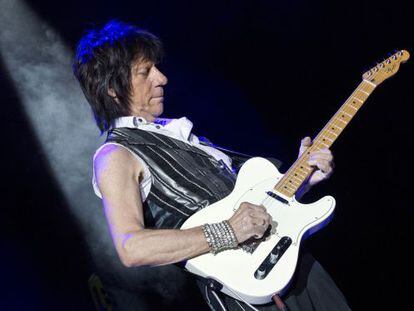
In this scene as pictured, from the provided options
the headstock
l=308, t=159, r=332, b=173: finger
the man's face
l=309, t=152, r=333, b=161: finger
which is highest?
the headstock

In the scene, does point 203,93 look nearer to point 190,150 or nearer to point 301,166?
point 190,150

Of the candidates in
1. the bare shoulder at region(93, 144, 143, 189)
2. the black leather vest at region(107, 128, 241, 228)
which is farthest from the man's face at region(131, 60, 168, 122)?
the bare shoulder at region(93, 144, 143, 189)

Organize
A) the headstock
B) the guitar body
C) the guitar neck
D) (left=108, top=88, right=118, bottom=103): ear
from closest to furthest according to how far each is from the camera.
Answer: the guitar body < the guitar neck < the headstock < (left=108, top=88, right=118, bottom=103): ear

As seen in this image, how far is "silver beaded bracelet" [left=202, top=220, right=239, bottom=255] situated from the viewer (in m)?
1.73

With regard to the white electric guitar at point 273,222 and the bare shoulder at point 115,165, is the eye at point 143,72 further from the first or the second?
the white electric guitar at point 273,222

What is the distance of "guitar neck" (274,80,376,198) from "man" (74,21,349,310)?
2.5 inches

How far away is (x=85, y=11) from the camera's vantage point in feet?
11.6

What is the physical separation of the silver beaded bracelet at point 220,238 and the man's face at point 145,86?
96cm

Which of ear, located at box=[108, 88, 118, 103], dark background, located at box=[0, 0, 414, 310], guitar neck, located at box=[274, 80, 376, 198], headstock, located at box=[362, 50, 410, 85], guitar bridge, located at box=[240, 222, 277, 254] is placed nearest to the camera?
guitar bridge, located at box=[240, 222, 277, 254]

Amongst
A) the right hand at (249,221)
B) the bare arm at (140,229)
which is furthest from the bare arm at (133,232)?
the right hand at (249,221)

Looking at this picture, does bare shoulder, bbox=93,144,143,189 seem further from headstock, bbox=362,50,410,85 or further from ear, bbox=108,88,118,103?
headstock, bbox=362,50,410,85

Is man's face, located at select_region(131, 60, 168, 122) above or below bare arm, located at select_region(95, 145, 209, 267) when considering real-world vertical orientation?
above

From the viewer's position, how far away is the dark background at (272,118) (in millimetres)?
3252

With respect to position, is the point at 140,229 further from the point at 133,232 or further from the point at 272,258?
the point at 272,258
